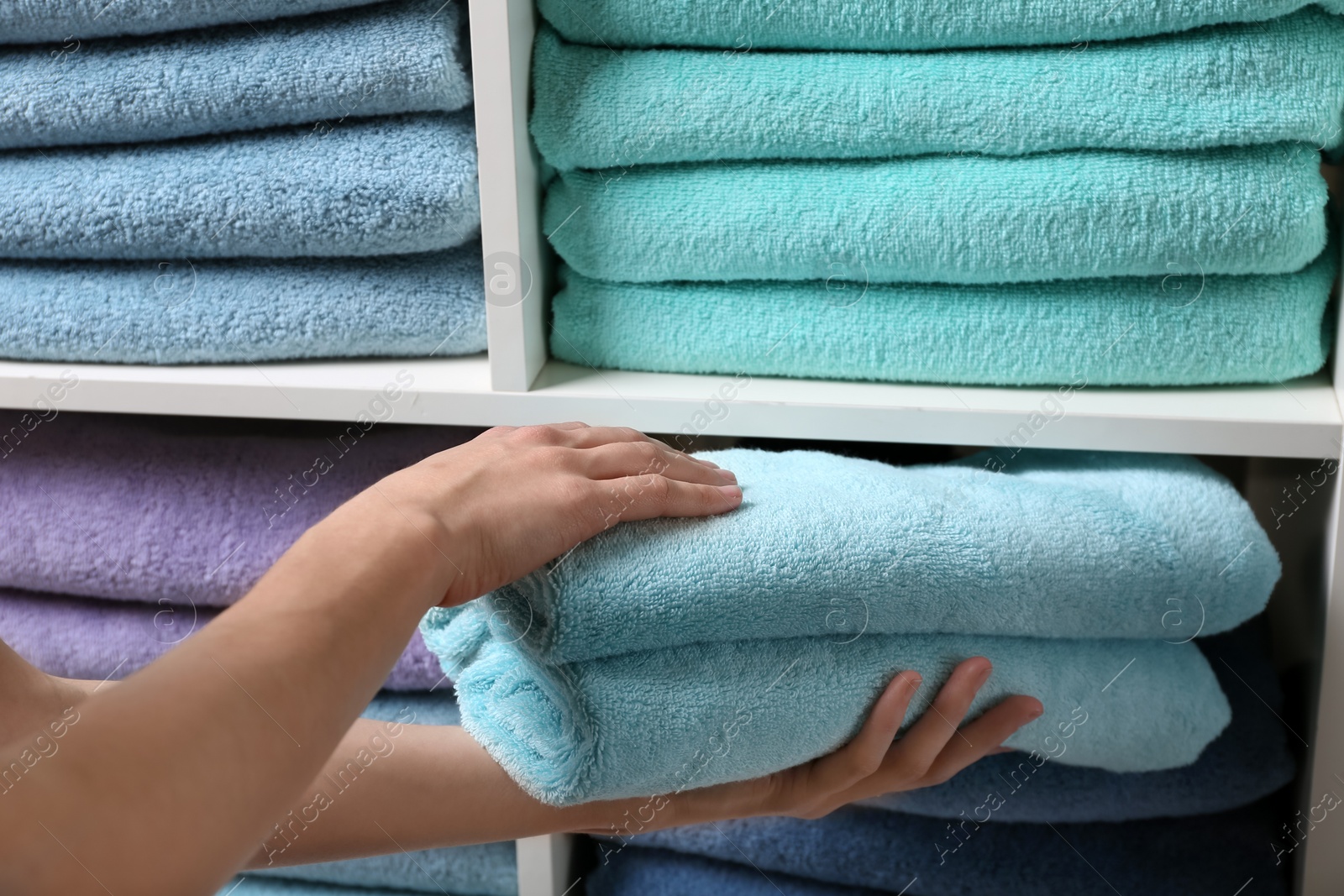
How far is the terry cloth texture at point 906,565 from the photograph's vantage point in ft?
1.39

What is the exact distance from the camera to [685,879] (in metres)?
0.61

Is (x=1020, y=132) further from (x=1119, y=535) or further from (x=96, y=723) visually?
(x=96, y=723)

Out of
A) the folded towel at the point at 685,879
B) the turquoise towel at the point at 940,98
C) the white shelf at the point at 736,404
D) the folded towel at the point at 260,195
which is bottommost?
the folded towel at the point at 685,879

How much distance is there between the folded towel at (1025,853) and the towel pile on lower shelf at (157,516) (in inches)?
9.4

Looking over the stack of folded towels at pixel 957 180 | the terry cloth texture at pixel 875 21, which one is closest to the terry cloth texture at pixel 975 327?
the stack of folded towels at pixel 957 180

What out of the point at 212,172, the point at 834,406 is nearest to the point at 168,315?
the point at 212,172

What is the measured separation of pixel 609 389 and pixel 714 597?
14 cm

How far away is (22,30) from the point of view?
0.52m

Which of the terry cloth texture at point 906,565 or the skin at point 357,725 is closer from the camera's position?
the skin at point 357,725

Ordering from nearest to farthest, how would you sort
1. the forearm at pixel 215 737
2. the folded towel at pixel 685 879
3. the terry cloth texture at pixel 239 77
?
1. the forearm at pixel 215 737
2. the terry cloth texture at pixel 239 77
3. the folded towel at pixel 685 879

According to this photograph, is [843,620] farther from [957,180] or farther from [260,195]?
[260,195]

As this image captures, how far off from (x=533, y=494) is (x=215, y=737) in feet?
0.51

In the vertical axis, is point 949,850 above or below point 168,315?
below

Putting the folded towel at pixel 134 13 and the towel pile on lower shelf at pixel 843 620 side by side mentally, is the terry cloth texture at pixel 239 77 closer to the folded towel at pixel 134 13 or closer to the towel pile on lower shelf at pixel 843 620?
the folded towel at pixel 134 13
